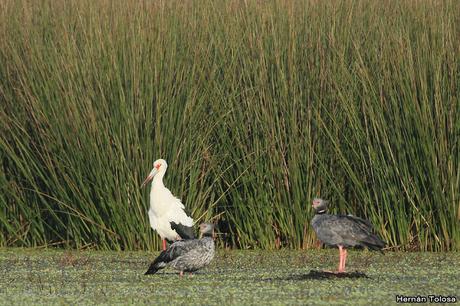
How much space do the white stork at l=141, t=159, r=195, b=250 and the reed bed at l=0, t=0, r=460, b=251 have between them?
2.10 ft

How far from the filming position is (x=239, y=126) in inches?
480

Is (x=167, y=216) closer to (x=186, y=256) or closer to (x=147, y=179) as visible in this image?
(x=147, y=179)

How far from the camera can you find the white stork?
11109 mm

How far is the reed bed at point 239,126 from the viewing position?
38.2ft

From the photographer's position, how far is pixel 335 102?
1209 centimetres

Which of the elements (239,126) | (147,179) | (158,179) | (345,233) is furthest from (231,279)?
(239,126)

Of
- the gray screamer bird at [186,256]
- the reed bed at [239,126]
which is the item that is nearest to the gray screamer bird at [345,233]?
the gray screamer bird at [186,256]

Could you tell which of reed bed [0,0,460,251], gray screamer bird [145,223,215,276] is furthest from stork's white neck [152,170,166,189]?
gray screamer bird [145,223,215,276]

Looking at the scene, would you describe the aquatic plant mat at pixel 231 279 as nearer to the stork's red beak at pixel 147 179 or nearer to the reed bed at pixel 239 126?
the reed bed at pixel 239 126

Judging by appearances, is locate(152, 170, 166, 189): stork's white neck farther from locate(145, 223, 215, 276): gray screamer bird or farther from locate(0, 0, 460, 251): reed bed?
locate(145, 223, 215, 276): gray screamer bird

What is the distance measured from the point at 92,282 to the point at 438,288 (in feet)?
8.33

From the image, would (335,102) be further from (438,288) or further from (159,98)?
(438,288)

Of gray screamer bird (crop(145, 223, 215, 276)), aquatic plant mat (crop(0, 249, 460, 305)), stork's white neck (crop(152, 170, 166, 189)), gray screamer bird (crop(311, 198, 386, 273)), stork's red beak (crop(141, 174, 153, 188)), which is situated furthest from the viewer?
stork's red beak (crop(141, 174, 153, 188))

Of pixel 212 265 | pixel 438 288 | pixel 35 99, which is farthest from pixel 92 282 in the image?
pixel 35 99
